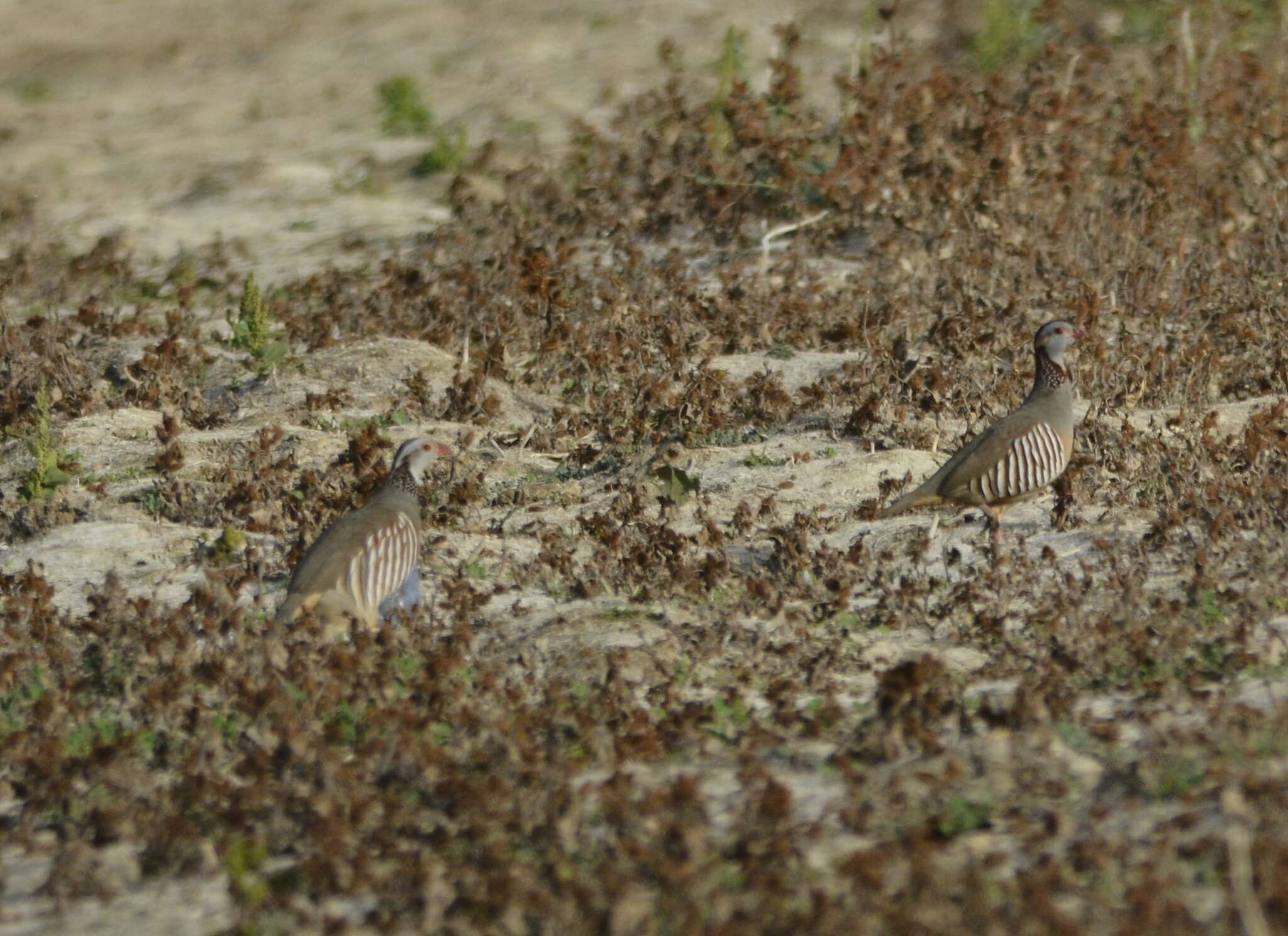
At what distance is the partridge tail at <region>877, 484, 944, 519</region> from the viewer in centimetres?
760

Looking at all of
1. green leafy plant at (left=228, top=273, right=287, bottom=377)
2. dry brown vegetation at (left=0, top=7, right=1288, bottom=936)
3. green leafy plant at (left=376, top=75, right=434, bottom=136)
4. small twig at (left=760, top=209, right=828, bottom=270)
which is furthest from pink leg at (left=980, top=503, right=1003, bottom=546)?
green leafy plant at (left=376, top=75, right=434, bottom=136)

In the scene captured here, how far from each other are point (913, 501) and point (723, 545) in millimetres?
889

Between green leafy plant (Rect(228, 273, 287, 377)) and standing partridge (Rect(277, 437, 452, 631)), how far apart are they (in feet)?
9.05

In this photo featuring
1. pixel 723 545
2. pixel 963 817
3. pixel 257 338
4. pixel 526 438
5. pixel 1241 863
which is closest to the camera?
pixel 1241 863

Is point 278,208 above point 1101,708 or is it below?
above

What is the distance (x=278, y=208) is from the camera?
14023mm

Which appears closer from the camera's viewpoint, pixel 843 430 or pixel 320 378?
pixel 843 430

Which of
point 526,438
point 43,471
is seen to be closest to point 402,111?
point 526,438

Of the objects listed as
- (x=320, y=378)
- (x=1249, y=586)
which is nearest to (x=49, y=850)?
(x=1249, y=586)

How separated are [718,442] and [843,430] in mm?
636

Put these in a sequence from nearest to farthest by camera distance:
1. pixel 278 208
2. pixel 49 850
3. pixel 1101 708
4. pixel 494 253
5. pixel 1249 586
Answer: pixel 49 850 → pixel 1101 708 → pixel 1249 586 → pixel 494 253 → pixel 278 208

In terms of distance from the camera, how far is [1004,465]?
24.6 feet

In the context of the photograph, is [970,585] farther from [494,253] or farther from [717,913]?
[494,253]

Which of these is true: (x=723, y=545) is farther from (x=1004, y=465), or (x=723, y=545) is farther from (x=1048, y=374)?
(x=1048, y=374)
